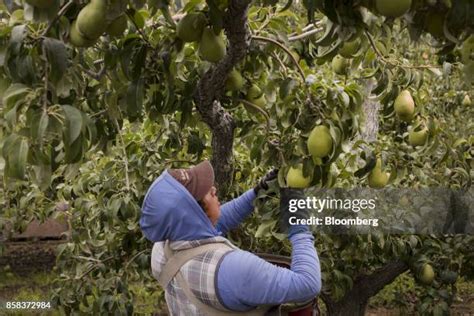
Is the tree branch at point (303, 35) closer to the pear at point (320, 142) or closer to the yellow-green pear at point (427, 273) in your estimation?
the pear at point (320, 142)

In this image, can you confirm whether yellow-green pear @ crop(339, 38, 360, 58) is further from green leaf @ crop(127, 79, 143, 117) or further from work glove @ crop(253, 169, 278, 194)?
green leaf @ crop(127, 79, 143, 117)

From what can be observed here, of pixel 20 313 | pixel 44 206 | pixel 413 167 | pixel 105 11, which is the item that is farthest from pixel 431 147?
pixel 20 313

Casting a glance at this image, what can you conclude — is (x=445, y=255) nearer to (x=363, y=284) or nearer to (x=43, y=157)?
(x=363, y=284)

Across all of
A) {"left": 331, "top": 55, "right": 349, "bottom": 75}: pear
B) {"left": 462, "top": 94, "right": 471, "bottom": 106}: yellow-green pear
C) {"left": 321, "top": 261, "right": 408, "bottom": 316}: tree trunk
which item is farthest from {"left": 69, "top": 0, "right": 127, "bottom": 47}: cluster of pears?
{"left": 462, "top": 94, "right": 471, "bottom": 106}: yellow-green pear

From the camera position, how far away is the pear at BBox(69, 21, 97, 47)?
133cm

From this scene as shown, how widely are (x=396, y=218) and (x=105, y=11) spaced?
6.63 feet

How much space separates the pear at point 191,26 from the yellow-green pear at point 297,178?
51 centimetres

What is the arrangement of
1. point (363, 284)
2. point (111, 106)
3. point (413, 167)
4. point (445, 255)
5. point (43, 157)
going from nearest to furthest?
point (43, 157) → point (111, 106) → point (413, 167) → point (445, 255) → point (363, 284)

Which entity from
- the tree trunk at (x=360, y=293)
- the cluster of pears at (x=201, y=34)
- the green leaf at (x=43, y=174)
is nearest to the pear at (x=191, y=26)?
the cluster of pears at (x=201, y=34)

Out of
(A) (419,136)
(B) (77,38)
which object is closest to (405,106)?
(A) (419,136)

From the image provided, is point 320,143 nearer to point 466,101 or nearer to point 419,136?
point 419,136

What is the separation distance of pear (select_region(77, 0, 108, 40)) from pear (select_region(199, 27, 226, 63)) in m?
0.34

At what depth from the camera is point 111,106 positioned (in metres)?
1.86

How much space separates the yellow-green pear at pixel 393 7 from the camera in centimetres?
118
